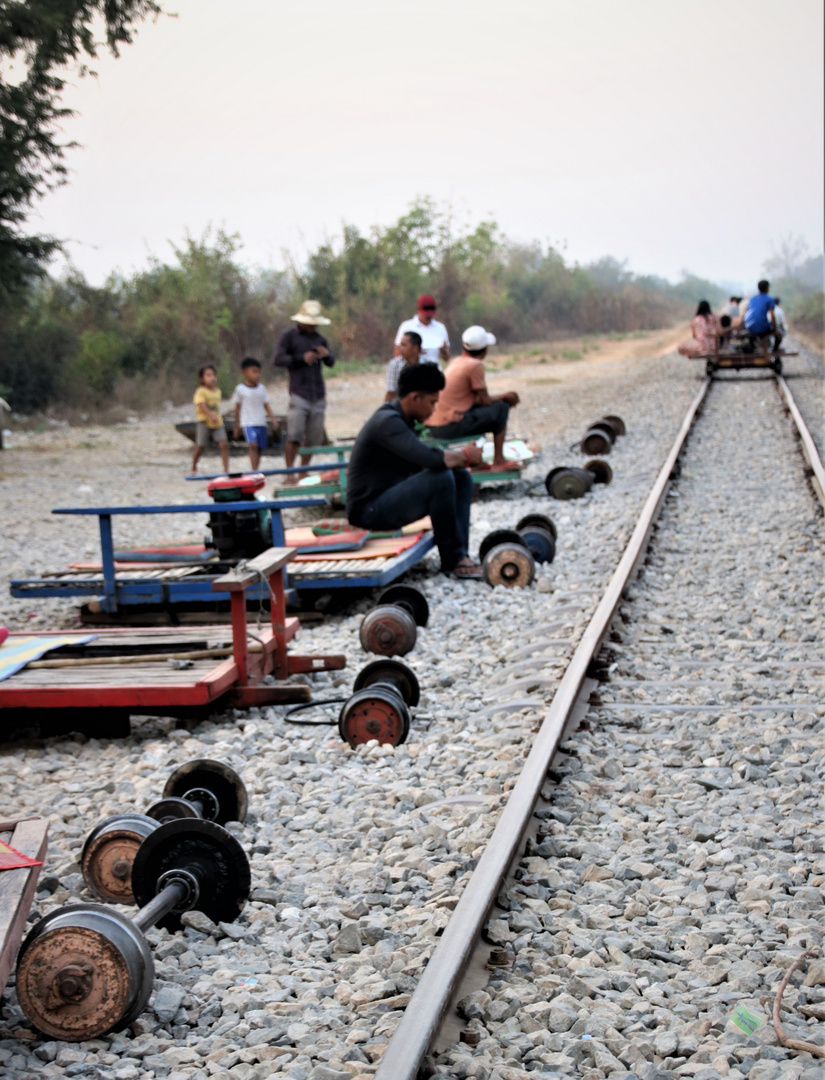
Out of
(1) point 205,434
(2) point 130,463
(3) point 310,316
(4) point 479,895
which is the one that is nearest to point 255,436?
(3) point 310,316

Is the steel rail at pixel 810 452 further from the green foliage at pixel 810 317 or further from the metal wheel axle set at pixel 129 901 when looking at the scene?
the green foliage at pixel 810 317

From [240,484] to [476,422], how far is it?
14.5ft

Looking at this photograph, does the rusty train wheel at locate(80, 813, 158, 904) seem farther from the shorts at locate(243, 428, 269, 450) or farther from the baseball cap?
the shorts at locate(243, 428, 269, 450)

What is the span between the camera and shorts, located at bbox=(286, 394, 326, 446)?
462 inches

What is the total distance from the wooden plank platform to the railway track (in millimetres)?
947

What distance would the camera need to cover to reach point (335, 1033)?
8.54 feet

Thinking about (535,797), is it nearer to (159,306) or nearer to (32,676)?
(32,676)

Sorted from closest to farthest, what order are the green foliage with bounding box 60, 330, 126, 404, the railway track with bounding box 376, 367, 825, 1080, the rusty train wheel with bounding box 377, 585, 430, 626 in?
the railway track with bounding box 376, 367, 825, 1080 → the rusty train wheel with bounding box 377, 585, 430, 626 → the green foliage with bounding box 60, 330, 126, 404

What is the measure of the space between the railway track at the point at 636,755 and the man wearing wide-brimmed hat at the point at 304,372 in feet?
13.6

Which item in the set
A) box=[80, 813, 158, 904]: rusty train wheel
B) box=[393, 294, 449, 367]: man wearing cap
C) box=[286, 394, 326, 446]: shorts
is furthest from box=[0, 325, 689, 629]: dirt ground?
box=[80, 813, 158, 904]: rusty train wheel

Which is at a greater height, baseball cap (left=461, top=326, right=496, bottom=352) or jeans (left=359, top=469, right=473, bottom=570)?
baseball cap (left=461, top=326, right=496, bottom=352)

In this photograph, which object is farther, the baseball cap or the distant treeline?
the distant treeline

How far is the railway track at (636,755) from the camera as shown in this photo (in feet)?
8.47

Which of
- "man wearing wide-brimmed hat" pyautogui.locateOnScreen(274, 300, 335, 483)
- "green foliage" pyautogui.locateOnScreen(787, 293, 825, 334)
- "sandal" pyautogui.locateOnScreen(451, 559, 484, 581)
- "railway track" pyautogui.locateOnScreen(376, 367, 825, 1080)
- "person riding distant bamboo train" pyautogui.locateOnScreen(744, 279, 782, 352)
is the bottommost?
"railway track" pyautogui.locateOnScreen(376, 367, 825, 1080)
